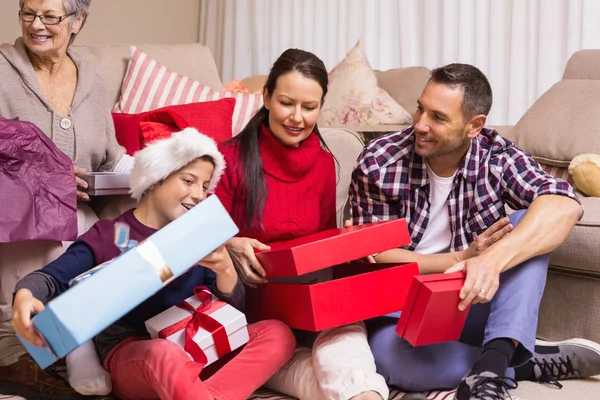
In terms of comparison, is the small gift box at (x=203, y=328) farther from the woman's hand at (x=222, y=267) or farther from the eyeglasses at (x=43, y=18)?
the eyeglasses at (x=43, y=18)

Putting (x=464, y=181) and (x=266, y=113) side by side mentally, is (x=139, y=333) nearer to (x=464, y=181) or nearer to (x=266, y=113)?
(x=266, y=113)

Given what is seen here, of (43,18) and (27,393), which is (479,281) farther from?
(43,18)

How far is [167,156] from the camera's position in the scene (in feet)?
5.43

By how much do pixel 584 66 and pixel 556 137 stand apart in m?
0.54

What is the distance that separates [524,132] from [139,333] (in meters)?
1.48

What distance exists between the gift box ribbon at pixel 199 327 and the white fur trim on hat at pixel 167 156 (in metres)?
0.27

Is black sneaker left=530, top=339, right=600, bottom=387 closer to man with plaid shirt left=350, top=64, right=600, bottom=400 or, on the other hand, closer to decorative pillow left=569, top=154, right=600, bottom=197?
man with plaid shirt left=350, top=64, right=600, bottom=400

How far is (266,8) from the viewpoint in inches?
176

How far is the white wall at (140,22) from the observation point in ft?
14.0

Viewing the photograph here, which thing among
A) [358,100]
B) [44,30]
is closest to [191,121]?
[44,30]

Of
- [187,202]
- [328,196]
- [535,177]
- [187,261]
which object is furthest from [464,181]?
[187,261]

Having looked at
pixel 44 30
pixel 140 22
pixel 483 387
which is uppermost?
pixel 44 30

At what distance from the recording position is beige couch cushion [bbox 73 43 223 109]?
2.66 metres

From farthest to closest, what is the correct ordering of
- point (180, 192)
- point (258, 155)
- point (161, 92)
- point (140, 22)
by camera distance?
point (140, 22), point (161, 92), point (258, 155), point (180, 192)
